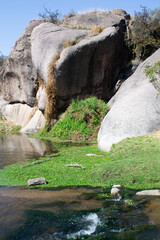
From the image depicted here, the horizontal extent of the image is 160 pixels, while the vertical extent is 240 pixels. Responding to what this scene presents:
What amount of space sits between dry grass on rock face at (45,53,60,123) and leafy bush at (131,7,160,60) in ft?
17.7

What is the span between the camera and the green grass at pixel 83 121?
1585 cm

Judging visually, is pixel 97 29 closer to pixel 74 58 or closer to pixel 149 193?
pixel 74 58

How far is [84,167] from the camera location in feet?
28.3

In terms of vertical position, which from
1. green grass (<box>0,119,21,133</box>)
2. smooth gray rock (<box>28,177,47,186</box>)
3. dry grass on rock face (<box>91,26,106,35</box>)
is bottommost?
smooth gray rock (<box>28,177,47,186</box>)

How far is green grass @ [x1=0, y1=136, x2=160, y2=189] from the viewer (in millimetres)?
7188

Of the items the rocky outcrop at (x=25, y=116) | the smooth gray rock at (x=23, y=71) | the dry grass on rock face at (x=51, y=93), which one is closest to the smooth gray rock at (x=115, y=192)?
the dry grass on rock face at (x=51, y=93)

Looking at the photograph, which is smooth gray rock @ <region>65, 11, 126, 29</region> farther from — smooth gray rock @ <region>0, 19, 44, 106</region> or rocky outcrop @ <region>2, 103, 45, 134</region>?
rocky outcrop @ <region>2, 103, 45, 134</region>

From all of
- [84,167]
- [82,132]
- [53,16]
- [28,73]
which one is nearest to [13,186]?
[84,167]

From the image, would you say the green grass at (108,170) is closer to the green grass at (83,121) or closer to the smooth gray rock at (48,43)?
the green grass at (83,121)

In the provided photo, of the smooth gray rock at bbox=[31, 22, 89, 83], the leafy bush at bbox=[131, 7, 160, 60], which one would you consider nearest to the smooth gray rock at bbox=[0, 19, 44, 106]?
the smooth gray rock at bbox=[31, 22, 89, 83]

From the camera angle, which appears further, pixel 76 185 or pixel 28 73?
pixel 28 73

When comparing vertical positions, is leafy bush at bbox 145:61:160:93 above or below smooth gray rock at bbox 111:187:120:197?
above

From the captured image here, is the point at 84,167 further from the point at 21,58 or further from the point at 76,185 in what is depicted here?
the point at 21,58

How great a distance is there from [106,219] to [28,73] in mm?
19477
